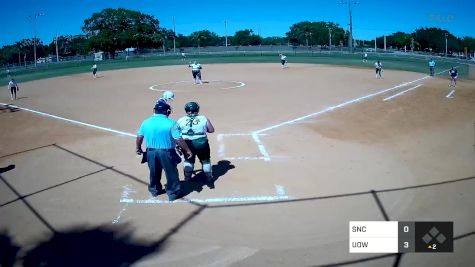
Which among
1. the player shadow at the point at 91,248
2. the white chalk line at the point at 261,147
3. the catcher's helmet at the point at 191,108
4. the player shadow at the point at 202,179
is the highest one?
the catcher's helmet at the point at 191,108

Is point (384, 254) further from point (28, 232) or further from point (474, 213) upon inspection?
point (28, 232)

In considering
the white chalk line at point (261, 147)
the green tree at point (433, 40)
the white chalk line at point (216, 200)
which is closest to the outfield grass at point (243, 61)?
the white chalk line at point (261, 147)

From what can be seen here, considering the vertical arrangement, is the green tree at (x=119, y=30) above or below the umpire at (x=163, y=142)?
above

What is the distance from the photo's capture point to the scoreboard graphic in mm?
5438

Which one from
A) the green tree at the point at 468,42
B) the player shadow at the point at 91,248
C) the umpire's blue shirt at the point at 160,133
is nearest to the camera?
the player shadow at the point at 91,248

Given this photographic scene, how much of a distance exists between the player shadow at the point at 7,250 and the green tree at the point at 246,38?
493 ft

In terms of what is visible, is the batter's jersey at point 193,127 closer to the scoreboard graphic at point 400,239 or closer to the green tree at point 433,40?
the scoreboard graphic at point 400,239

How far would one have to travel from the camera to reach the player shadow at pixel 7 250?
540cm

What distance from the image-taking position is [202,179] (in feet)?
28.0

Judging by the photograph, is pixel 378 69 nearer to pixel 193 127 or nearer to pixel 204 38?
pixel 193 127

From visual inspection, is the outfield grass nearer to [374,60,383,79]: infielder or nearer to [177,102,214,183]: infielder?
[374,60,383,79]: infielder

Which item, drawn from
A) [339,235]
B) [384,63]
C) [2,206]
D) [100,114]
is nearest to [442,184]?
[339,235]

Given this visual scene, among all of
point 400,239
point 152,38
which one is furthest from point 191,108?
point 152,38

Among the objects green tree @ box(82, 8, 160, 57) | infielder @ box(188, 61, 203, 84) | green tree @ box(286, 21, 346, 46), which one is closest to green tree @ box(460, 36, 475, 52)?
green tree @ box(286, 21, 346, 46)
